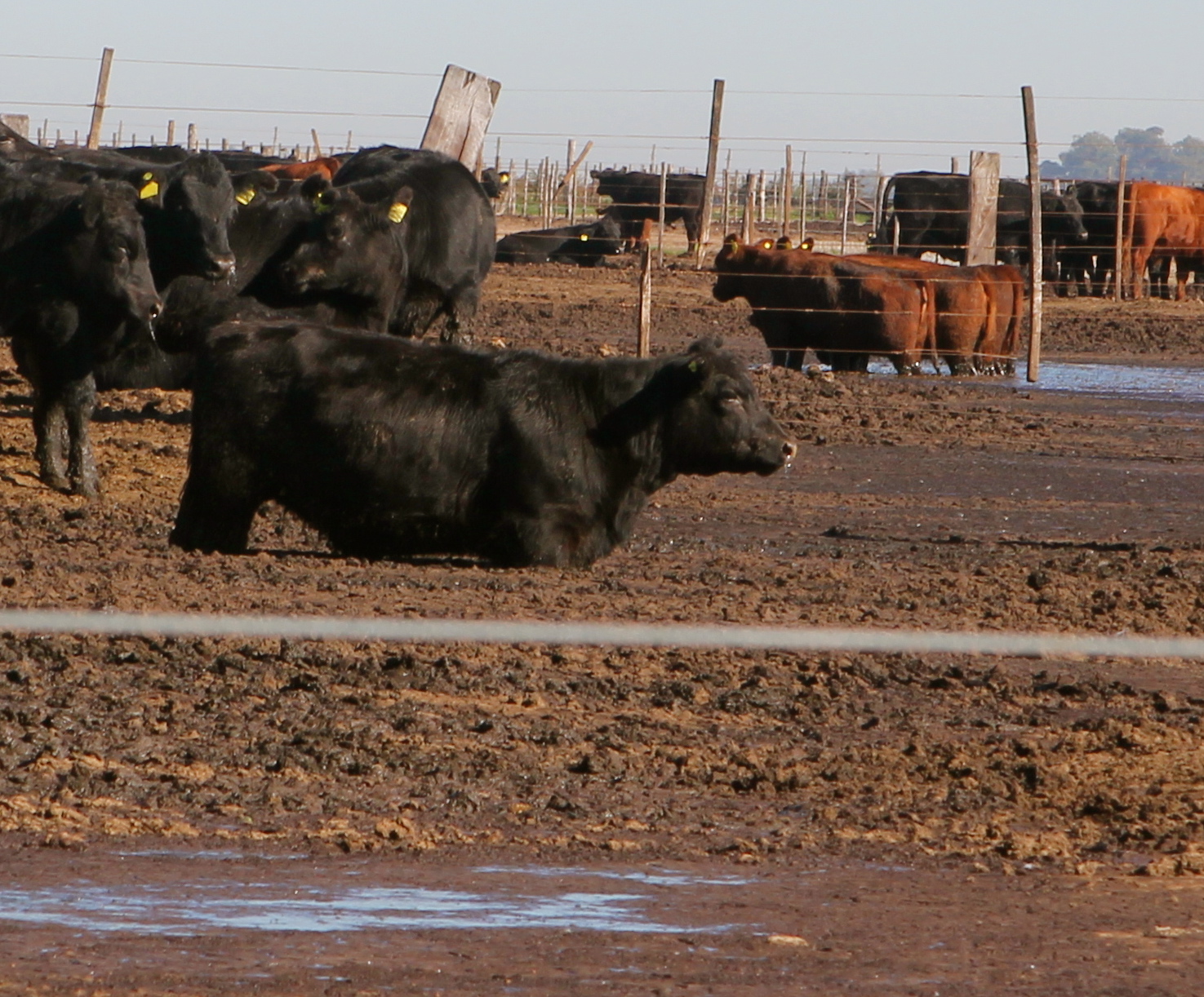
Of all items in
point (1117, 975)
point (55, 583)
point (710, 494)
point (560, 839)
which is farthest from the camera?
point (710, 494)

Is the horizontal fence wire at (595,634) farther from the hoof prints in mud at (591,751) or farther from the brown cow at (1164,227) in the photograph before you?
the brown cow at (1164,227)

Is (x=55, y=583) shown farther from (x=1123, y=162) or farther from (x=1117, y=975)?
(x=1123, y=162)

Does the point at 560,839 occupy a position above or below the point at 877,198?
below

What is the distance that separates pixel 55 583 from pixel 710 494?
424 cm

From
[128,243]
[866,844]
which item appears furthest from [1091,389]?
[866,844]

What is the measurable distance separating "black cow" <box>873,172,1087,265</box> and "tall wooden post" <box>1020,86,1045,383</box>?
36.2 feet

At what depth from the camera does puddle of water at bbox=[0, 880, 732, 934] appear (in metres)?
4.24

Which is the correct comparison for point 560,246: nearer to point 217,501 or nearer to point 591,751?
point 217,501

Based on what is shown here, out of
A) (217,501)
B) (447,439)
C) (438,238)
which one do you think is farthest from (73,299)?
(438,238)

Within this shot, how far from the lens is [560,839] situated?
4.96 metres

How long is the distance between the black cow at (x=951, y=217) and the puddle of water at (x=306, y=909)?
2459cm

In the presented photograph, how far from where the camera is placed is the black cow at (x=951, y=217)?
28.6 m

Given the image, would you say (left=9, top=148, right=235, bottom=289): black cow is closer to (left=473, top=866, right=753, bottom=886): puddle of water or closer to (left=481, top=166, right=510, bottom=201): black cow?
(left=473, top=866, right=753, bottom=886): puddle of water

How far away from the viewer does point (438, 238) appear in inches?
526
